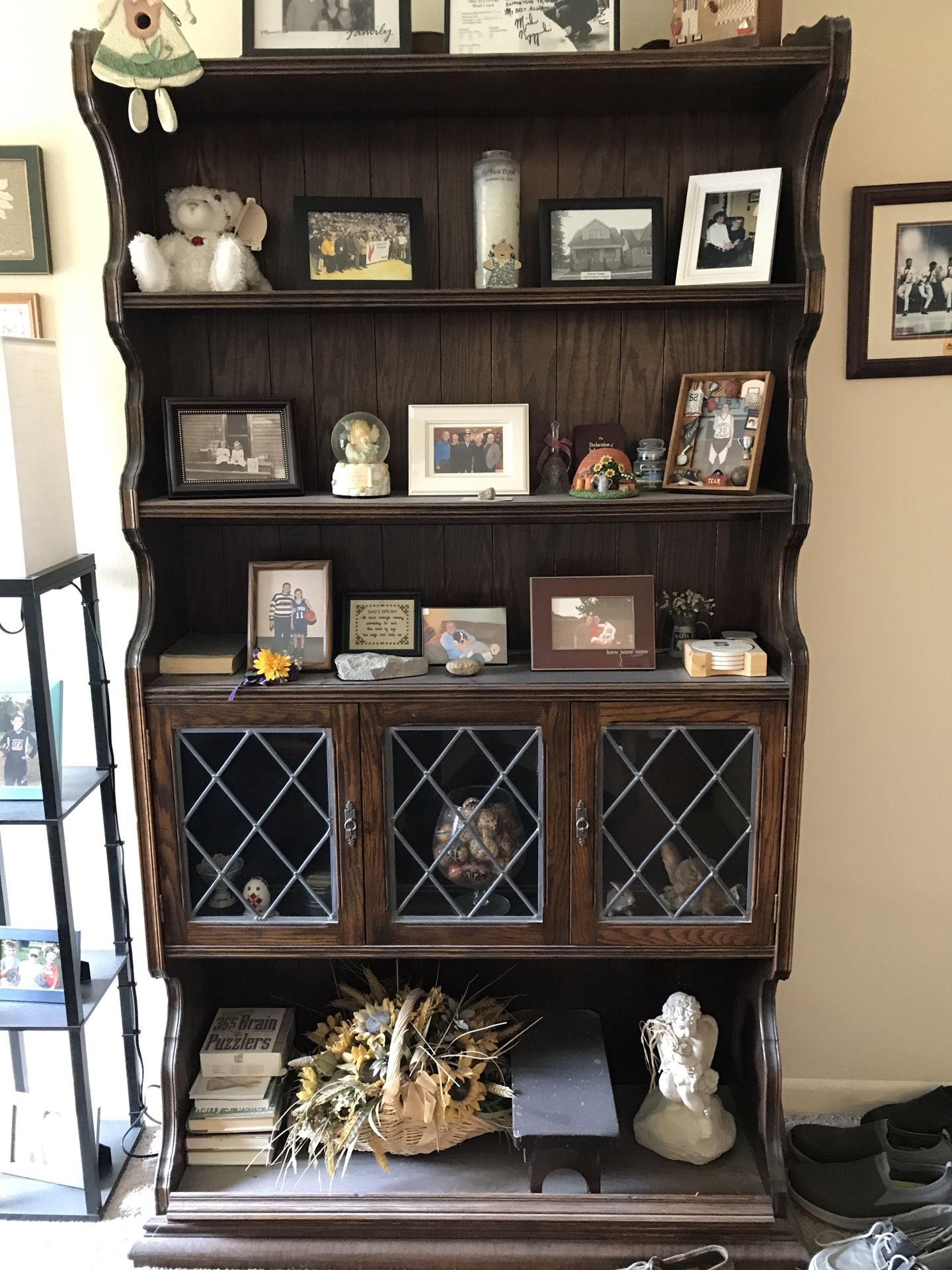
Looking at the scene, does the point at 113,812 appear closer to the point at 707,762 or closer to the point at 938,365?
the point at 707,762

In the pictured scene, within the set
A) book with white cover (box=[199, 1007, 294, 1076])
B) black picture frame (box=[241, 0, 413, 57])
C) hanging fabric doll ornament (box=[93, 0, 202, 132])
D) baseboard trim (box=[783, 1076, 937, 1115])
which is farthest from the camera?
baseboard trim (box=[783, 1076, 937, 1115])

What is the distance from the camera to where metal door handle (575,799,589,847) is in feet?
5.95

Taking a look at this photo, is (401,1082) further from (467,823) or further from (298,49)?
(298,49)

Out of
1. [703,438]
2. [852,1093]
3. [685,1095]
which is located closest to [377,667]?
[703,438]

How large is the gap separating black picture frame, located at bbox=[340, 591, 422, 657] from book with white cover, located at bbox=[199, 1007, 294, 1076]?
2.64 feet

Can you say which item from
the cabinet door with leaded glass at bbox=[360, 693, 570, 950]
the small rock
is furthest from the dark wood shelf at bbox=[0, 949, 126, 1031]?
the small rock

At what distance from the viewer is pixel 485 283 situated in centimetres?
182

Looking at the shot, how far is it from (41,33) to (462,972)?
2055 millimetres

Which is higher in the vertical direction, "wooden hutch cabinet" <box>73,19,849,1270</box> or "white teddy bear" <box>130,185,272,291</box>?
"white teddy bear" <box>130,185,272,291</box>

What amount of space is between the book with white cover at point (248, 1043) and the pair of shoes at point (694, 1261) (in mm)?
775

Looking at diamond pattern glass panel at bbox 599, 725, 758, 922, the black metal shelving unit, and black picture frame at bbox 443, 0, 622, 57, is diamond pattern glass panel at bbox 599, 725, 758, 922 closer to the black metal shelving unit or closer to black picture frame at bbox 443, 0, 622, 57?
the black metal shelving unit

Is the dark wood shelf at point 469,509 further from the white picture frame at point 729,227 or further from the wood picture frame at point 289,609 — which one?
the white picture frame at point 729,227

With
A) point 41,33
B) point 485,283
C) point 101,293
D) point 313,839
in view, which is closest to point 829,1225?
point 313,839

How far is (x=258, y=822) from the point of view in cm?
185
